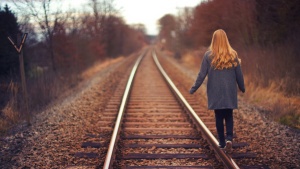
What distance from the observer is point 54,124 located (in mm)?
6715

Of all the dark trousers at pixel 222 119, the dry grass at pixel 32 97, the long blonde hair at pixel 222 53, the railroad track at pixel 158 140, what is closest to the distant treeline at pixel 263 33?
the railroad track at pixel 158 140

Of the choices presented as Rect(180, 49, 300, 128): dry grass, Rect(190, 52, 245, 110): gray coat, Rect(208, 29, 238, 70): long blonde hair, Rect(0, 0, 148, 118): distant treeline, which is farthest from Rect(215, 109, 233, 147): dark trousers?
Rect(0, 0, 148, 118): distant treeline

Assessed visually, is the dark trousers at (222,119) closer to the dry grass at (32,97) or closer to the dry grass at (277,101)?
the dry grass at (277,101)

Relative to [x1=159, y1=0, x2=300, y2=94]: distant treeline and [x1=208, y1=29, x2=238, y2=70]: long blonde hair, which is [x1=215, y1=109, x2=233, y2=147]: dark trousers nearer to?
[x1=208, y1=29, x2=238, y2=70]: long blonde hair

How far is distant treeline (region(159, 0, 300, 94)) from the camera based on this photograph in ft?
32.1

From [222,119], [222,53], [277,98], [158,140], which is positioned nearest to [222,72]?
[222,53]

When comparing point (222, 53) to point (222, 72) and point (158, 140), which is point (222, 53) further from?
point (158, 140)

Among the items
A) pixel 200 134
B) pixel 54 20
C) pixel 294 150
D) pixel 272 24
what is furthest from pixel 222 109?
pixel 54 20

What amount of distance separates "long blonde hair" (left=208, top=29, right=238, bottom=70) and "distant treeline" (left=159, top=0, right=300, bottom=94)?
210 inches

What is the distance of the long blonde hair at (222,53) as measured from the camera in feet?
14.1

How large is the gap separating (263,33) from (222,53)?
27.0ft

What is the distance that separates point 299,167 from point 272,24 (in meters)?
7.97

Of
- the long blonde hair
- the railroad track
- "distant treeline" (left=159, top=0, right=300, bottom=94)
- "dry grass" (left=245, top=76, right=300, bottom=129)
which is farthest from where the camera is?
"distant treeline" (left=159, top=0, right=300, bottom=94)

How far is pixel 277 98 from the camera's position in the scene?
8.46 metres
